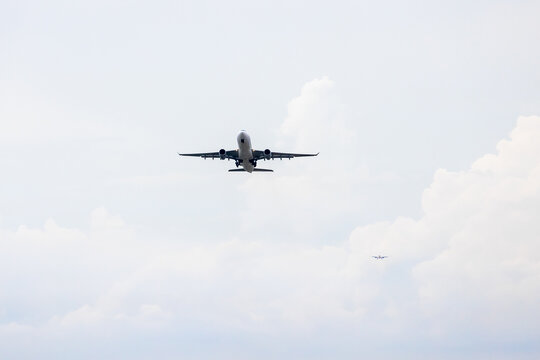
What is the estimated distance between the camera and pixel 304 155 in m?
199

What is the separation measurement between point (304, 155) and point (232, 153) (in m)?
15.4

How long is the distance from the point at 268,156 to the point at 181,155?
1807cm

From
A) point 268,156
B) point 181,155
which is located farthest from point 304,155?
point 181,155

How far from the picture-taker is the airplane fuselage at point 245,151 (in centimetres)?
18450

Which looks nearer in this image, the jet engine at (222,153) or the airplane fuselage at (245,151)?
the airplane fuselage at (245,151)

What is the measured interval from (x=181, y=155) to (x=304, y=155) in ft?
83.2

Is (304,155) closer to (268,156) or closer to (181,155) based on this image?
(268,156)

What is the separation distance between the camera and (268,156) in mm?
197125

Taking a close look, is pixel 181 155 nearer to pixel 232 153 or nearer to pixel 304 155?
pixel 232 153

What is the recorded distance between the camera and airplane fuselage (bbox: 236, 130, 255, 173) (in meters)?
184

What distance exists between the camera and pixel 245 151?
188 meters

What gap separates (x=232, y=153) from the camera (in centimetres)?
19400

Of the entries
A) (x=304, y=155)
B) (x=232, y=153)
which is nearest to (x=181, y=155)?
(x=232, y=153)

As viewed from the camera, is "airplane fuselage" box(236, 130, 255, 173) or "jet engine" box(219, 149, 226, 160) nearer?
"airplane fuselage" box(236, 130, 255, 173)
